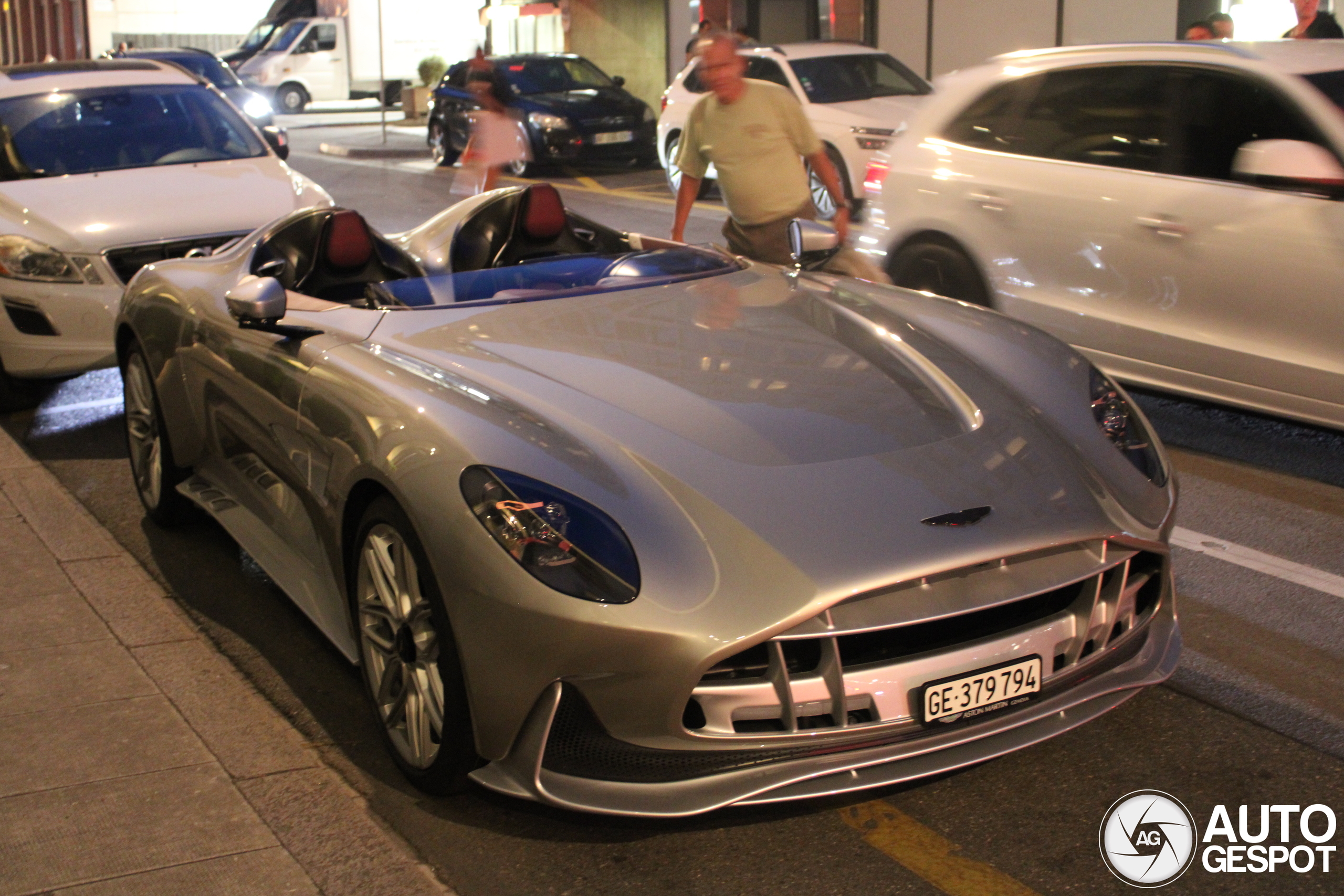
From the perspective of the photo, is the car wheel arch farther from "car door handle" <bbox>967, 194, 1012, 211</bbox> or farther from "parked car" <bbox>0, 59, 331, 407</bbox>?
"parked car" <bbox>0, 59, 331, 407</bbox>

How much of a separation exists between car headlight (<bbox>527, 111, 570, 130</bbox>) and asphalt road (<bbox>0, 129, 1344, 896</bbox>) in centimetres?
1486

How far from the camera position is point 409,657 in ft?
11.2

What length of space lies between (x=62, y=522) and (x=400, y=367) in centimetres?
245

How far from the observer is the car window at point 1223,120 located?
587 cm

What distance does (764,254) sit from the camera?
7.02m

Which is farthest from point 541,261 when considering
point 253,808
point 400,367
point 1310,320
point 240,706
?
point 1310,320

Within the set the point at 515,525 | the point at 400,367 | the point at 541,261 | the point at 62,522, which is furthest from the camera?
the point at 62,522

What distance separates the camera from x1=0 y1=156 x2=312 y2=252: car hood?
23.7 ft

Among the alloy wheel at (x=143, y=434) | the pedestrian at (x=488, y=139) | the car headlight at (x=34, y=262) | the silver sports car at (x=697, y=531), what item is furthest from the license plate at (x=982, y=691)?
the pedestrian at (x=488, y=139)

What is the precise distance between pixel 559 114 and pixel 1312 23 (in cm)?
1125

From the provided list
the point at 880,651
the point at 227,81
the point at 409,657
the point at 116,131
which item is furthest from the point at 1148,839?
the point at 227,81

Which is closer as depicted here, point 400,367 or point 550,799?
point 550,799

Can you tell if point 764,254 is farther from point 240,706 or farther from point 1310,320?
point 240,706

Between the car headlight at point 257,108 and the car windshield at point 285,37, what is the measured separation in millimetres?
15261
